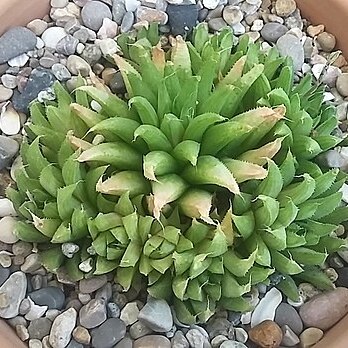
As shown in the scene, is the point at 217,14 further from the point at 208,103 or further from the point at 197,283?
the point at 197,283

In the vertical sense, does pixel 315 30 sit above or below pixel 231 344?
above

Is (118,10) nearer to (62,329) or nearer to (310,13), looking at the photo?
(310,13)

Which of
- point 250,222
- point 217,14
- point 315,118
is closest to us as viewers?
point 250,222

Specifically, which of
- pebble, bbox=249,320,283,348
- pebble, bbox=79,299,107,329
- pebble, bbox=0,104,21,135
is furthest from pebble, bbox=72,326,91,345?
pebble, bbox=0,104,21,135

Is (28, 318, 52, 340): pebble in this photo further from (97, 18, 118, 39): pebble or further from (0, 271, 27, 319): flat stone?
(97, 18, 118, 39): pebble

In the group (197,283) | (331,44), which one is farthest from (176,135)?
(331,44)

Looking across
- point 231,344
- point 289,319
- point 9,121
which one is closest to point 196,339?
point 231,344

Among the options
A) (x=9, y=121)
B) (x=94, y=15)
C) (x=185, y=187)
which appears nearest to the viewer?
(x=185, y=187)
